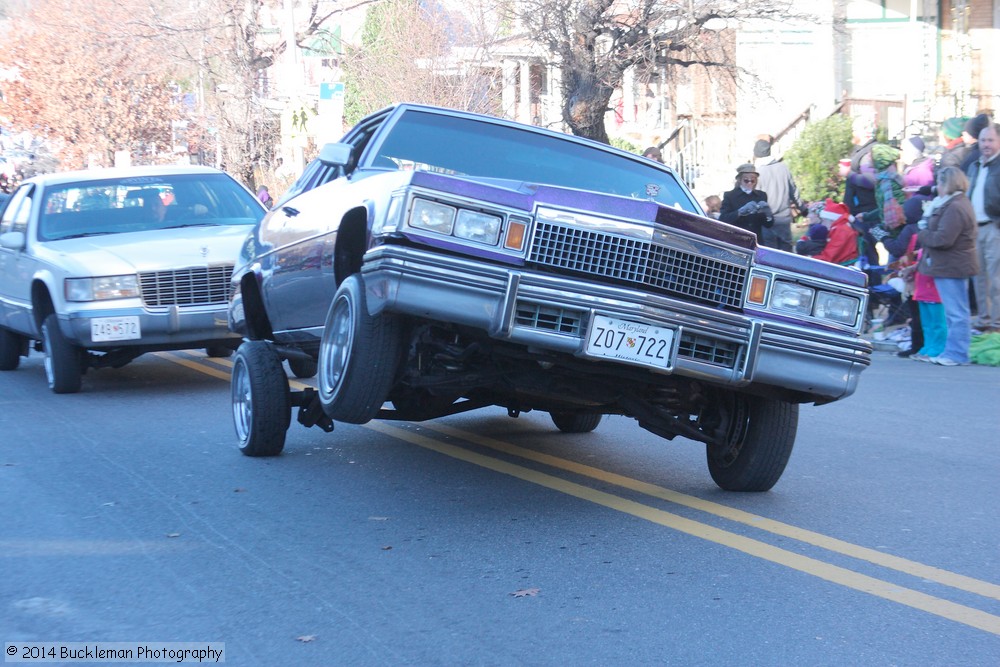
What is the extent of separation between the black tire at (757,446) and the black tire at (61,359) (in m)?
5.75

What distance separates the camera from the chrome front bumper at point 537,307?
16.0 feet

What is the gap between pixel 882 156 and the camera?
52.1ft

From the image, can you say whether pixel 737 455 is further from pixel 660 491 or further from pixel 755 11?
pixel 755 11

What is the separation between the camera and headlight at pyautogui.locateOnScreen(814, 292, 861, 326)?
5469 millimetres

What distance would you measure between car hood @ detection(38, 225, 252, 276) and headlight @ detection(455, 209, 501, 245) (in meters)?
5.05

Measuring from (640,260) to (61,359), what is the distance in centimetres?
624

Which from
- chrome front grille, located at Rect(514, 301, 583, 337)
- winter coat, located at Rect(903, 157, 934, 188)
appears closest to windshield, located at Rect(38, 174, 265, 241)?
chrome front grille, located at Rect(514, 301, 583, 337)

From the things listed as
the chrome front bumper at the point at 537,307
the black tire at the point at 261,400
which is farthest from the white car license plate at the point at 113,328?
the chrome front bumper at the point at 537,307

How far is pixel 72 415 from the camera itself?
888cm

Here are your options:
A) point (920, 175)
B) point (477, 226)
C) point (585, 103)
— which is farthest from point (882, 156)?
point (477, 226)

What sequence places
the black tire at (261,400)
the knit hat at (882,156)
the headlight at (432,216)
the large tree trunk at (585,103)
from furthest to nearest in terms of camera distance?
the large tree trunk at (585,103), the knit hat at (882,156), the black tire at (261,400), the headlight at (432,216)

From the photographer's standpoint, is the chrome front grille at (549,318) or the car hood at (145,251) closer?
the chrome front grille at (549,318)

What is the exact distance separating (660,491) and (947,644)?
234cm

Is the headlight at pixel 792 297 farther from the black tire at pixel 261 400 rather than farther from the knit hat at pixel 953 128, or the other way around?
the knit hat at pixel 953 128
